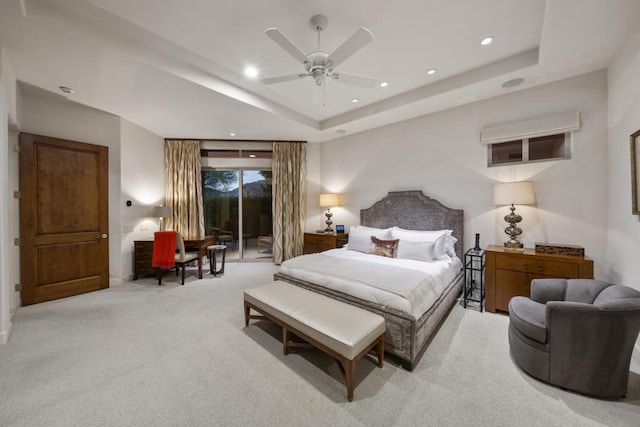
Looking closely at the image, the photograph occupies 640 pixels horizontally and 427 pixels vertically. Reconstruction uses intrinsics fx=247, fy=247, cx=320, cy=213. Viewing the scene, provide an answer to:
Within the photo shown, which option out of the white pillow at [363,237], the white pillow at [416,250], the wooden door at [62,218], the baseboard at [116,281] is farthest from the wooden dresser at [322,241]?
the wooden door at [62,218]

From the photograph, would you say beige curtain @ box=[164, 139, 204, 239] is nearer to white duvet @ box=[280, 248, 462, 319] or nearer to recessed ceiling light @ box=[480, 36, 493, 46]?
white duvet @ box=[280, 248, 462, 319]

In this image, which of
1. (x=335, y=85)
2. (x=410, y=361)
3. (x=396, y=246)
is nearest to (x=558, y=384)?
(x=410, y=361)

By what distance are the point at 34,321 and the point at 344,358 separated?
3.77 m

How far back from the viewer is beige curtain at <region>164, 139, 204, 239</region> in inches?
211

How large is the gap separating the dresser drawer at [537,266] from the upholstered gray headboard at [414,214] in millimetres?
808

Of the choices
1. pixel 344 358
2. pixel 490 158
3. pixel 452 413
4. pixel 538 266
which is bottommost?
pixel 452 413

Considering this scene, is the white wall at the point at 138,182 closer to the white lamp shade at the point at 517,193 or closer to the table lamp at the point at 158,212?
the table lamp at the point at 158,212

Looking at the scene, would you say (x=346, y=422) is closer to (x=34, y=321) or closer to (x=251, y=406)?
(x=251, y=406)

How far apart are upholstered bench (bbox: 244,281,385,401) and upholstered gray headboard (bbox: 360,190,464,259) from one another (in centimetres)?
247

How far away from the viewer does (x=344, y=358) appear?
1787 millimetres

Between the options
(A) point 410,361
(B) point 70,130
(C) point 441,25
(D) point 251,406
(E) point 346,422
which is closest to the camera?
(E) point 346,422

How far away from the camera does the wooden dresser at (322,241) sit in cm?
507

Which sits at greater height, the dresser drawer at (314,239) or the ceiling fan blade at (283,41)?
the ceiling fan blade at (283,41)

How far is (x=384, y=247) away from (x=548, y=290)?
5.99 feet
